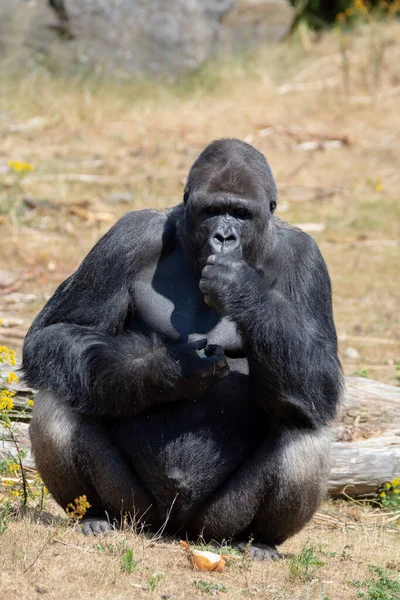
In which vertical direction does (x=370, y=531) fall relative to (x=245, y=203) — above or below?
below

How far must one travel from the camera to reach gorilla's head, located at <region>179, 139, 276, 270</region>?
4353 millimetres

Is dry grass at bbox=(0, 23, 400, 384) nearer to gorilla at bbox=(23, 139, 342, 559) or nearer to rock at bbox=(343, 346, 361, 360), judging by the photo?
rock at bbox=(343, 346, 361, 360)

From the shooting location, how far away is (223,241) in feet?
14.1

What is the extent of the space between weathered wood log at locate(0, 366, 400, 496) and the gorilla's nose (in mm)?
1817

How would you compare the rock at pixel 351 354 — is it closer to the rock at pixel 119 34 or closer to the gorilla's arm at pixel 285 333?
the gorilla's arm at pixel 285 333

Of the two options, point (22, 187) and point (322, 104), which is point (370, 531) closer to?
point (22, 187)

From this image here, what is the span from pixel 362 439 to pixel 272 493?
1.42 meters

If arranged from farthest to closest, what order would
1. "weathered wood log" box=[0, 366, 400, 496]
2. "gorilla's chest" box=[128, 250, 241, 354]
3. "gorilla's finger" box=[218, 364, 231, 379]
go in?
"weathered wood log" box=[0, 366, 400, 496] < "gorilla's chest" box=[128, 250, 241, 354] < "gorilla's finger" box=[218, 364, 231, 379]

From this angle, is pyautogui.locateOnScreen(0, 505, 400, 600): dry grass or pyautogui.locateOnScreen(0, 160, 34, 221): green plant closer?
pyautogui.locateOnScreen(0, 505, 400, 600): dry grass

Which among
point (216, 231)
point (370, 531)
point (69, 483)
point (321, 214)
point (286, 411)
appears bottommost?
point (321, 214)

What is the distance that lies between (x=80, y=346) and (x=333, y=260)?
239 inches

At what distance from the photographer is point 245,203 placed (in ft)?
14.4

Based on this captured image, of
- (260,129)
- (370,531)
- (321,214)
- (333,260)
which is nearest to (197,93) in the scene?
(260,129)

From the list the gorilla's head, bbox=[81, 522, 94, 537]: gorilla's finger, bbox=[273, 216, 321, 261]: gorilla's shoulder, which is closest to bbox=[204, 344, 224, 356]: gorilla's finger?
the gorilla's head
